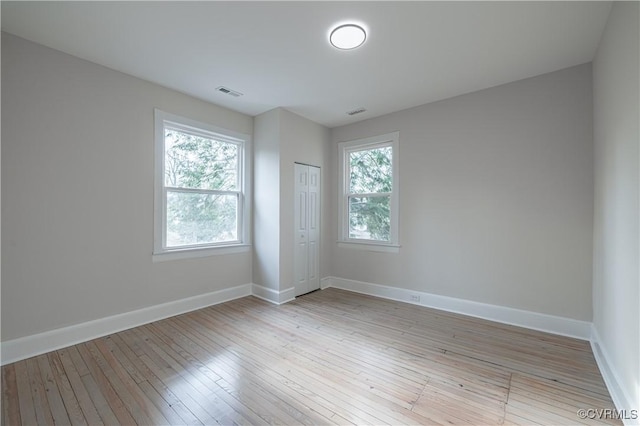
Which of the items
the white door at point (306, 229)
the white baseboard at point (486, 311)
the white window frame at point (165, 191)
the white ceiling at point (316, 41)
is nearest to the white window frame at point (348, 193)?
the white door at point (306, 229)

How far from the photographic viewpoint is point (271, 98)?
355 centimetres

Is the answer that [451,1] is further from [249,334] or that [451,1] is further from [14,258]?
[14,258]

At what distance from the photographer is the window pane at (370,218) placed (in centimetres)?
416

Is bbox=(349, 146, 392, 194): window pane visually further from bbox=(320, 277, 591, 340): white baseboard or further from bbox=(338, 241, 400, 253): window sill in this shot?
bbox=(320, 277, 591, 340): white baseboard

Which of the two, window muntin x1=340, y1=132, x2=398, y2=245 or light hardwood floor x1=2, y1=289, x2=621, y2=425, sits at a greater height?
window muntin x1=340, y1=132, x2=398, y2=245

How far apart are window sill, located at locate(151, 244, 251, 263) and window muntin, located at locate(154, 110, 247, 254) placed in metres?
0.04

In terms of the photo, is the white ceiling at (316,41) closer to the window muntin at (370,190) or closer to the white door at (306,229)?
the window muntin at (370,190)

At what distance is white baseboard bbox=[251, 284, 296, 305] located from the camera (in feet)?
12.6

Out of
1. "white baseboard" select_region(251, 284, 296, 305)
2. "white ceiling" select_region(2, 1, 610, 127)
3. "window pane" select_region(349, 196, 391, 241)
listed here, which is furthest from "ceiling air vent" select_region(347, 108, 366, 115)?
"white baseboard" select_region(251, 284, 296, 305)

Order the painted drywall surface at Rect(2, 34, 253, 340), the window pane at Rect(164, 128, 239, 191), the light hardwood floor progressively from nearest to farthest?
the light hardwood floor < the painted drywall surface at Rect(2, 34, 253, 340) < the window pane at Rect(164, 128, 239, 191)

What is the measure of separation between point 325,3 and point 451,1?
2.93 ft

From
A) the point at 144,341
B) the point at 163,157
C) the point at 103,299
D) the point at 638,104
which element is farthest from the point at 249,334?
the point at 638,104

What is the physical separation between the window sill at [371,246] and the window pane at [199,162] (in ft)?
6.59

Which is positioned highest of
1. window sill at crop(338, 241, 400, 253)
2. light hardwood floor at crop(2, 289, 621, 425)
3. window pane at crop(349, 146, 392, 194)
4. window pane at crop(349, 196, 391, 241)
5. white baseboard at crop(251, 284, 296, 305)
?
window pane at crop(349, 146, 392, 194)
